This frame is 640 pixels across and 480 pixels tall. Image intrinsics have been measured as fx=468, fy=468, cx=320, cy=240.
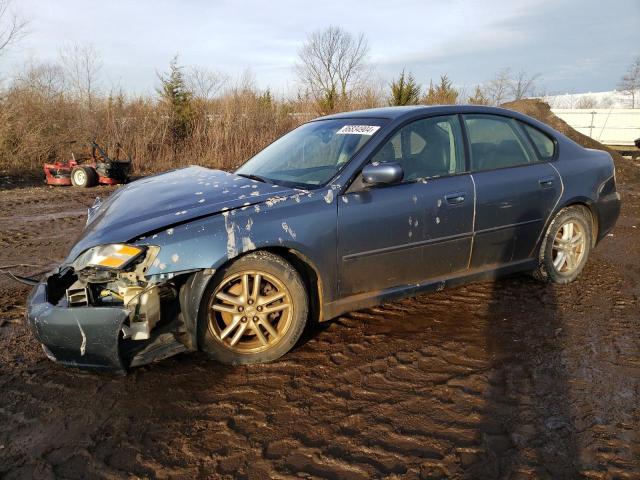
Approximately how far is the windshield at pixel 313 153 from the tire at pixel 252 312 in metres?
0.70

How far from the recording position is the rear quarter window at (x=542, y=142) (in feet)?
13.5

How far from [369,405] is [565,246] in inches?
108

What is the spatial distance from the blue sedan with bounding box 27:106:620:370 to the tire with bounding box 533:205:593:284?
0.02 meters

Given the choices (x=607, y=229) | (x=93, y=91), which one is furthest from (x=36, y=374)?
(x=93, y=91)

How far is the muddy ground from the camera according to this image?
2100mm

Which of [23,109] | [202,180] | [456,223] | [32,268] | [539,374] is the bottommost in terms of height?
[539,374]

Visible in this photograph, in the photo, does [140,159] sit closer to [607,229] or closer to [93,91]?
[93,91]

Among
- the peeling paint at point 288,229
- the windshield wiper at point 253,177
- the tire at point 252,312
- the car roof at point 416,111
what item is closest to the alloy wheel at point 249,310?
the tire at point 252,312

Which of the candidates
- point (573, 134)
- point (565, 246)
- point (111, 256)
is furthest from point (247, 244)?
point (573, 134)

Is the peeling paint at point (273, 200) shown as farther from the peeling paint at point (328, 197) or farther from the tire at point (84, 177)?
the tire at point (84, 177)

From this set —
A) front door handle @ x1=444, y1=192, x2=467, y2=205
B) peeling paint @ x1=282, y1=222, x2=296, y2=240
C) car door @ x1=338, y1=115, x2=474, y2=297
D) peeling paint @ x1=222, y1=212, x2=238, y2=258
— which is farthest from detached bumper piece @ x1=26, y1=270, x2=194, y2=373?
front door handle @ x1=444, y1=192, x2=467, y2=205

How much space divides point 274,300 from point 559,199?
270 centimetres

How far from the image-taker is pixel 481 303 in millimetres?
3943

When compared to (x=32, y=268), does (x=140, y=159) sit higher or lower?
higher
